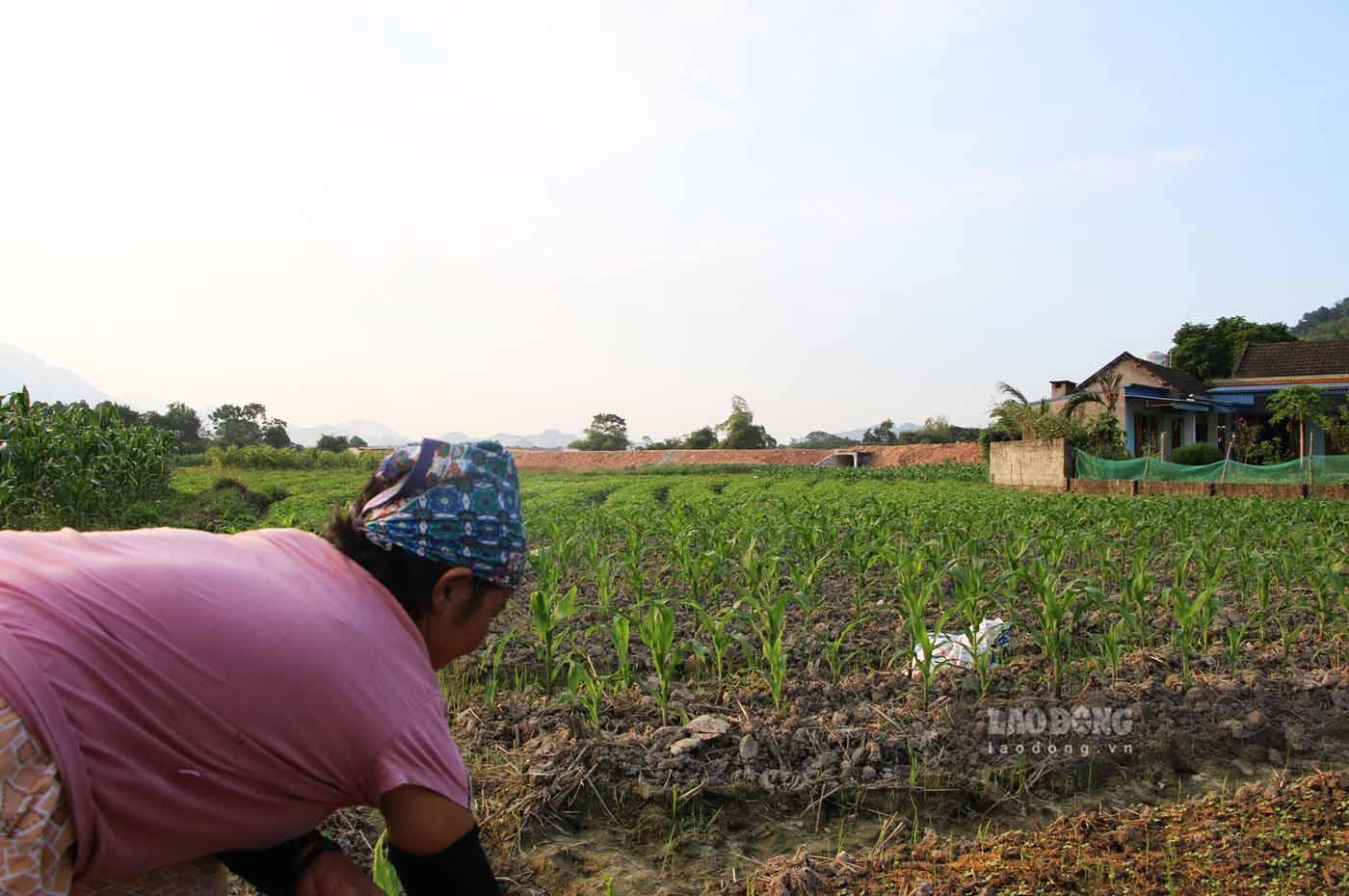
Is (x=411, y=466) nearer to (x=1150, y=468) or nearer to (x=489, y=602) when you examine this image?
(x=489, y=602)

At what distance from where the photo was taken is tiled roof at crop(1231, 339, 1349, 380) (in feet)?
90.9

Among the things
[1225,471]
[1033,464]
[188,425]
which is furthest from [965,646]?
[188,425]

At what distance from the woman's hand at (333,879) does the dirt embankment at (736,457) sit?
37916mm

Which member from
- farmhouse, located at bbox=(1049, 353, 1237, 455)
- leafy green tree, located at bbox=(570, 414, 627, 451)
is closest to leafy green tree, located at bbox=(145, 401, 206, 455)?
leafy green tree, located at bbox=(570, 414, 627, 451)

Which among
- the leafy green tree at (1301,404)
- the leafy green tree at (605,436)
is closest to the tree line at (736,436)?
the leafy green tree at (605,436)

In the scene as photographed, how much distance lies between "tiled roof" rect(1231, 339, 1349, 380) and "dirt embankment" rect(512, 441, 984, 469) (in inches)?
424

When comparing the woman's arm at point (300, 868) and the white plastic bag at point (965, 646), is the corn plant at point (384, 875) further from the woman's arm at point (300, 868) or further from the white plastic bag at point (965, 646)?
the white plastic bag at point (965, 646)

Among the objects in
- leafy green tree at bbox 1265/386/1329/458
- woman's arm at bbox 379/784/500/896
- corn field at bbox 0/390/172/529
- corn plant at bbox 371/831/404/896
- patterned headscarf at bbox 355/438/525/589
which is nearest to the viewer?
woman's arm at bbox 379/784/500/896

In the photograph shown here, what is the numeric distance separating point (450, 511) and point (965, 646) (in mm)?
3015

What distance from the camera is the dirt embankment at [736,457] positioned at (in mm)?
40406

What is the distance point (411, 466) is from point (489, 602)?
26 cm

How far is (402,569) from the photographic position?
1.35 m

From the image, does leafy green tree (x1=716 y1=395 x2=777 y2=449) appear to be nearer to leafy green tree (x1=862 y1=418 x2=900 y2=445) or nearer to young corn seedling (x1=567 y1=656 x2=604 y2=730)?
leafy green tree (x1=862 y1=418 x2=900 y2=445)

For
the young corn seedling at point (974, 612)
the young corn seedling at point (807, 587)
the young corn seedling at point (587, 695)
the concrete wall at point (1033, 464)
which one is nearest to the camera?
the young corn seedling at point (587, 695)
